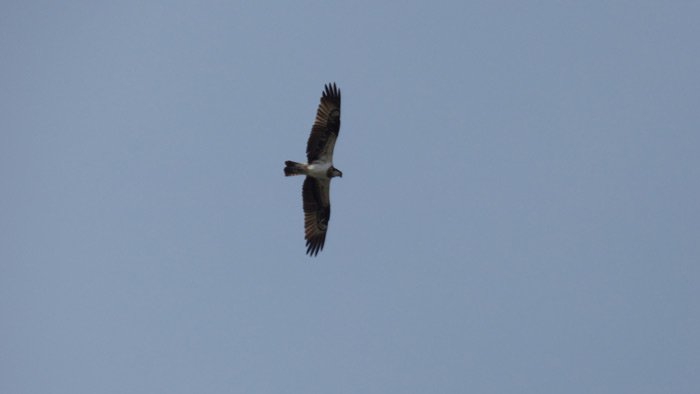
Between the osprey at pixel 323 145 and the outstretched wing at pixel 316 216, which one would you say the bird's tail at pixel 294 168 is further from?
the outstretched wing at pixel 316 216

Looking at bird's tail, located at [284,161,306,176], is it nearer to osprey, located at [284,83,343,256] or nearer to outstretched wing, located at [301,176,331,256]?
osprey, located at [284,83,343,256]

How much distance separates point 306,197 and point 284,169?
1.98m

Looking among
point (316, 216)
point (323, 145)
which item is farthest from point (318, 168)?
point (316, 216)

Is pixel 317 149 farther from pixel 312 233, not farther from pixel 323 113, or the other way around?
pixel 312 233

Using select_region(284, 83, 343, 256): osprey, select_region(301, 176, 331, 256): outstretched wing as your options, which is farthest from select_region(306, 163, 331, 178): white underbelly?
select_region(301, 176, 331, 256): outstretched wing

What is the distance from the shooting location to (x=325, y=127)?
34.3 m

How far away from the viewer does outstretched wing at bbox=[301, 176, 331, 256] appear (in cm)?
3616

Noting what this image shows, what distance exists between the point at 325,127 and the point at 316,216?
4.02 metres

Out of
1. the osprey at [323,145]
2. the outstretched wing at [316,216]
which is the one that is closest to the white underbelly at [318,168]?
the osprey at [323,145]

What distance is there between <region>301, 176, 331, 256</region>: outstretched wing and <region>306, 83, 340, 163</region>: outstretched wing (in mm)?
1977

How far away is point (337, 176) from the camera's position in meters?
34.9

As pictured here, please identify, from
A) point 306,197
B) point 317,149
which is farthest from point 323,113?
point 306,197

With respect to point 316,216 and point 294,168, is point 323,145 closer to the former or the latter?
point 294,168

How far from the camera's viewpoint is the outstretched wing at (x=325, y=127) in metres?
34.3
